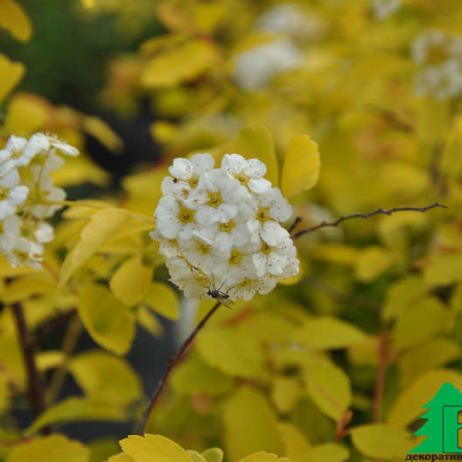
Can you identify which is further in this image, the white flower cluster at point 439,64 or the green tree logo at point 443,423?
the white flower cluster at point 439,64

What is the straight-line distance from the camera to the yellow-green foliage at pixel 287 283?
0.57 meters

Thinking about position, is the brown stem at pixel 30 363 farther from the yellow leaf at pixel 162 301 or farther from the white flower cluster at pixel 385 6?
the white flower cluster at pixel 385 6

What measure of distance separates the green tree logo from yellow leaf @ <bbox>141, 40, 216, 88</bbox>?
62 cm

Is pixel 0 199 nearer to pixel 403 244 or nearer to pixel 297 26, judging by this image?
pixel 403 244

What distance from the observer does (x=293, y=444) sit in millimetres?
592

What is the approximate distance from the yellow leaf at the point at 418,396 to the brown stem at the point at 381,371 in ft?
0.20

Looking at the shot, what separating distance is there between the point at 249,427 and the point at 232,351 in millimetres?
107

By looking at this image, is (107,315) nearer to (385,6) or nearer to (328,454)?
(328,454)

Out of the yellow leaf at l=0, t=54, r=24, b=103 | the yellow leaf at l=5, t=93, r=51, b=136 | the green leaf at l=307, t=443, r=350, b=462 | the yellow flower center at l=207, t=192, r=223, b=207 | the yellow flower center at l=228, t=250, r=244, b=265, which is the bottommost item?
the green leaf at l=307, t=443, r=350, b=462

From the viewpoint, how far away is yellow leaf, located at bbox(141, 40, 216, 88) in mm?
868

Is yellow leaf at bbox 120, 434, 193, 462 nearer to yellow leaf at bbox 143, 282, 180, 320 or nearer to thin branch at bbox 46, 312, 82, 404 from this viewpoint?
yellow leaf at bbox 143, 282, 180, 320

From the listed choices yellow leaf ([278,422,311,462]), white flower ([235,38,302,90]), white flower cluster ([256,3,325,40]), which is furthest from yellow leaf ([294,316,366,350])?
white flower cluster ([256,3,325,40])

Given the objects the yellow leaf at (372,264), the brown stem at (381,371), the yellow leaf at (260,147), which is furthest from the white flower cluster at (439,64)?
the yellow leaf at (260,147)

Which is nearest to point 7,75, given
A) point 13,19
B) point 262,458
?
point 13,19
